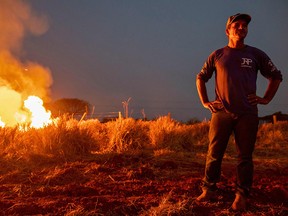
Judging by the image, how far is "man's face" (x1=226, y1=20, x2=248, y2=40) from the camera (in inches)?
151

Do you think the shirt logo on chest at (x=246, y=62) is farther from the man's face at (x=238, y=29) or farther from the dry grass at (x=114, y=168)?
the dry grass at (x=114, y=168)

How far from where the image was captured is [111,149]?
26.6 feet

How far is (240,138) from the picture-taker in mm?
3832

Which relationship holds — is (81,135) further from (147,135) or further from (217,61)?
(217,61)

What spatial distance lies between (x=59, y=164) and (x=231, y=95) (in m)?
3.87

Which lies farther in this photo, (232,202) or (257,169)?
(257,169)

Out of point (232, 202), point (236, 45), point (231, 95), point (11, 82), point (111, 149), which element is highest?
point (11, 82)

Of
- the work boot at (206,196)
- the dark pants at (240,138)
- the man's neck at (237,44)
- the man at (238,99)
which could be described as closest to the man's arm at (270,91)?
the man at (238,99)

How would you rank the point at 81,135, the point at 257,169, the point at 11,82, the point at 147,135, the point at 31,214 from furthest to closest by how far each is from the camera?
the point at 11,82 < the point at 147,135 < the point at 81,135 < the point at 257,169 < the point at 31,214

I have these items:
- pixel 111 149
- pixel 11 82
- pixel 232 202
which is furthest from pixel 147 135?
pixel 11 82

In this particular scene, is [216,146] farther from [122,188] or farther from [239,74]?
[122,188]

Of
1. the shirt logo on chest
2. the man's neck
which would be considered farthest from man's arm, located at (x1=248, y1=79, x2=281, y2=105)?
the man's neck

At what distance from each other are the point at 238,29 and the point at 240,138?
4.08ft

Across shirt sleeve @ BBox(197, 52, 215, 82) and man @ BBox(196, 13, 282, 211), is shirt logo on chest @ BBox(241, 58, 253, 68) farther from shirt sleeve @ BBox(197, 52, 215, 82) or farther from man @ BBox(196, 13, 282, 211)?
shirt sleeve @ BBox(197, 52, 215, 82)
